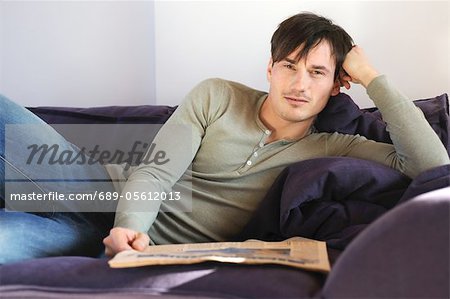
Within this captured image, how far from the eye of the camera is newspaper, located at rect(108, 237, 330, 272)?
955mm

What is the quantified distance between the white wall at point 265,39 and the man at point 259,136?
0.47 meters

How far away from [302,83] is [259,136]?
0.17 meters

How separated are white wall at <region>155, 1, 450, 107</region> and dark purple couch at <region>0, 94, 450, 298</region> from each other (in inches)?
28.1

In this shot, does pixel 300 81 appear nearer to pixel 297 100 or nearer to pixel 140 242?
pixel 297 100

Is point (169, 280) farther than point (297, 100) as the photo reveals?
No

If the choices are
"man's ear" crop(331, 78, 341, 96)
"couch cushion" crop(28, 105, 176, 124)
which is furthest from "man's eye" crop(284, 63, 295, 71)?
"couch cushion" crop(28, 105, 176, 124)

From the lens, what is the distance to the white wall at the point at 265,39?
1.86m

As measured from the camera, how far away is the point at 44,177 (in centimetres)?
130

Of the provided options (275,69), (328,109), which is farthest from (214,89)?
(328,109)

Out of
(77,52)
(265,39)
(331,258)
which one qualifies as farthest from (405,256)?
(77,52)

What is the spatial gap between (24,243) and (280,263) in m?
0.52

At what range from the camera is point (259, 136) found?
1.44m

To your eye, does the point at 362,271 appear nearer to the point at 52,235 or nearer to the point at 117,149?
the point at 52,235

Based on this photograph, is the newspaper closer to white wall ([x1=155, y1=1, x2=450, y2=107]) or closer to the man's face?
the man's face
